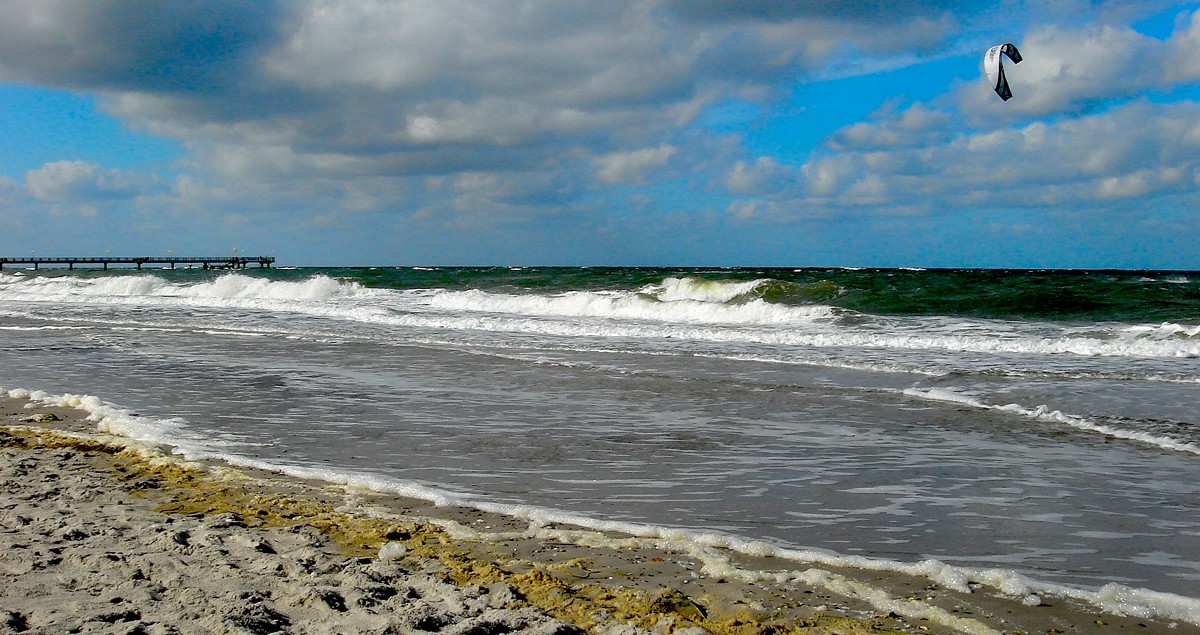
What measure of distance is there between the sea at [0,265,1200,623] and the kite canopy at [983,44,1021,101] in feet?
12.8

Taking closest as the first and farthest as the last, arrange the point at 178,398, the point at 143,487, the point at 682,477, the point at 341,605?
the point at 341,605
the point at 143,487
the point at 682,477
the point at 178,398

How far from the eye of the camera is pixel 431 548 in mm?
3957

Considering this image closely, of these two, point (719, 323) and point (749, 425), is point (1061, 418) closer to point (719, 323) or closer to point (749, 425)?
point (749, 425)

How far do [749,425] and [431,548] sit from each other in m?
4.18

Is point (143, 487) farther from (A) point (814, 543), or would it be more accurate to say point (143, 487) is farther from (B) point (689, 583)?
(A) point (814, 543)

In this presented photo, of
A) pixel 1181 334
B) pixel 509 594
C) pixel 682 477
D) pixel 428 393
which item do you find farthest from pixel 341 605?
pixel 1181 334

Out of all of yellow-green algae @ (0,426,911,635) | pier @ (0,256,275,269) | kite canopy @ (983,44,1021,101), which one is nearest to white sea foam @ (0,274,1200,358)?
kite canopy @ (983,44,1021,101)

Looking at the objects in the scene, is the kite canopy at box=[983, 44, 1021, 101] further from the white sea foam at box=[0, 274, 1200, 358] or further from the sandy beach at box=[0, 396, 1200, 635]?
the sandy beach at box=[0, 396, 1200, 635]

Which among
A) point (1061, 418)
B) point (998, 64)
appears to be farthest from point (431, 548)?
point (998, 64)

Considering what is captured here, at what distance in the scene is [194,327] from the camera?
63.1 feet

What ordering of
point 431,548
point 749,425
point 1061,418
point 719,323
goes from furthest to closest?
point 719,323 → point 1061,418 → point 749,425 → point 431,548

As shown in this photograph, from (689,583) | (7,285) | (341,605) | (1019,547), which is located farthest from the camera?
(7,285)

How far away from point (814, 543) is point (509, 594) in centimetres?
165

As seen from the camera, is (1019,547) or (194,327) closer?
(1019,547)
